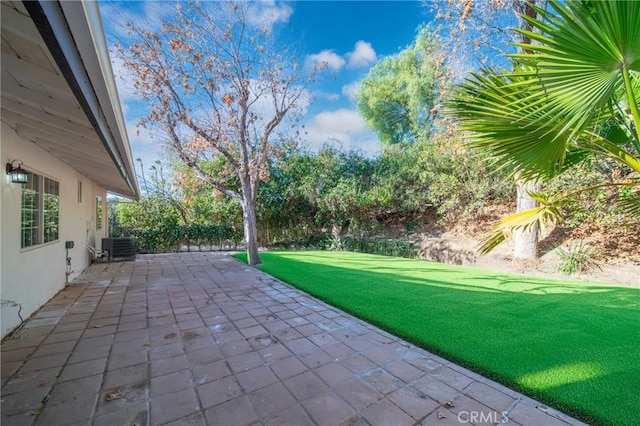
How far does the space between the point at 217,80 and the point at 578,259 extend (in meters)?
10.1

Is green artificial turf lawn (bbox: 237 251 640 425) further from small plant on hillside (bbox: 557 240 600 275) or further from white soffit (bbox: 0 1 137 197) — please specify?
white soffit (bbox: 0 1 137 197)

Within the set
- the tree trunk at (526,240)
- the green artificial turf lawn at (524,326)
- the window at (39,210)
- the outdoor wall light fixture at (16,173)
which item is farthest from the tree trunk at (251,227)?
the tree trunk at (526,240)

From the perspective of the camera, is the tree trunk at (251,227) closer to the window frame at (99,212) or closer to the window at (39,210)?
the window at (39,210)

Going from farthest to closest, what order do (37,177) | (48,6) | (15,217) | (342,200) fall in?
(342,200)
(37,177)
(15,217)
(48,6)

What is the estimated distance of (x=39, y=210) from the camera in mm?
4312

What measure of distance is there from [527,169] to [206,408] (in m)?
3.48

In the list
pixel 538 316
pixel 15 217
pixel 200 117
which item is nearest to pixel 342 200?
pixel 200 117

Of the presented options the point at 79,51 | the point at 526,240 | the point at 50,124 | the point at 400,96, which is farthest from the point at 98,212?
the point at 400,96

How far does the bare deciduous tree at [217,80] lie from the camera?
23.0 feet

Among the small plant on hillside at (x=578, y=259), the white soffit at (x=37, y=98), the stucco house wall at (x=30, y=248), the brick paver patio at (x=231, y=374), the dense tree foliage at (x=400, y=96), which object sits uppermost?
the dense tree foliage at (x=400, y=96)

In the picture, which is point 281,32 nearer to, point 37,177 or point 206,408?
point 37,177

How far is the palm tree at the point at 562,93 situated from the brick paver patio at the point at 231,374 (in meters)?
2.05

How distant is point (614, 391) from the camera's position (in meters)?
2.04

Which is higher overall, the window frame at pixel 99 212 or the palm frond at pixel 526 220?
the window frame at pixel 99 212
